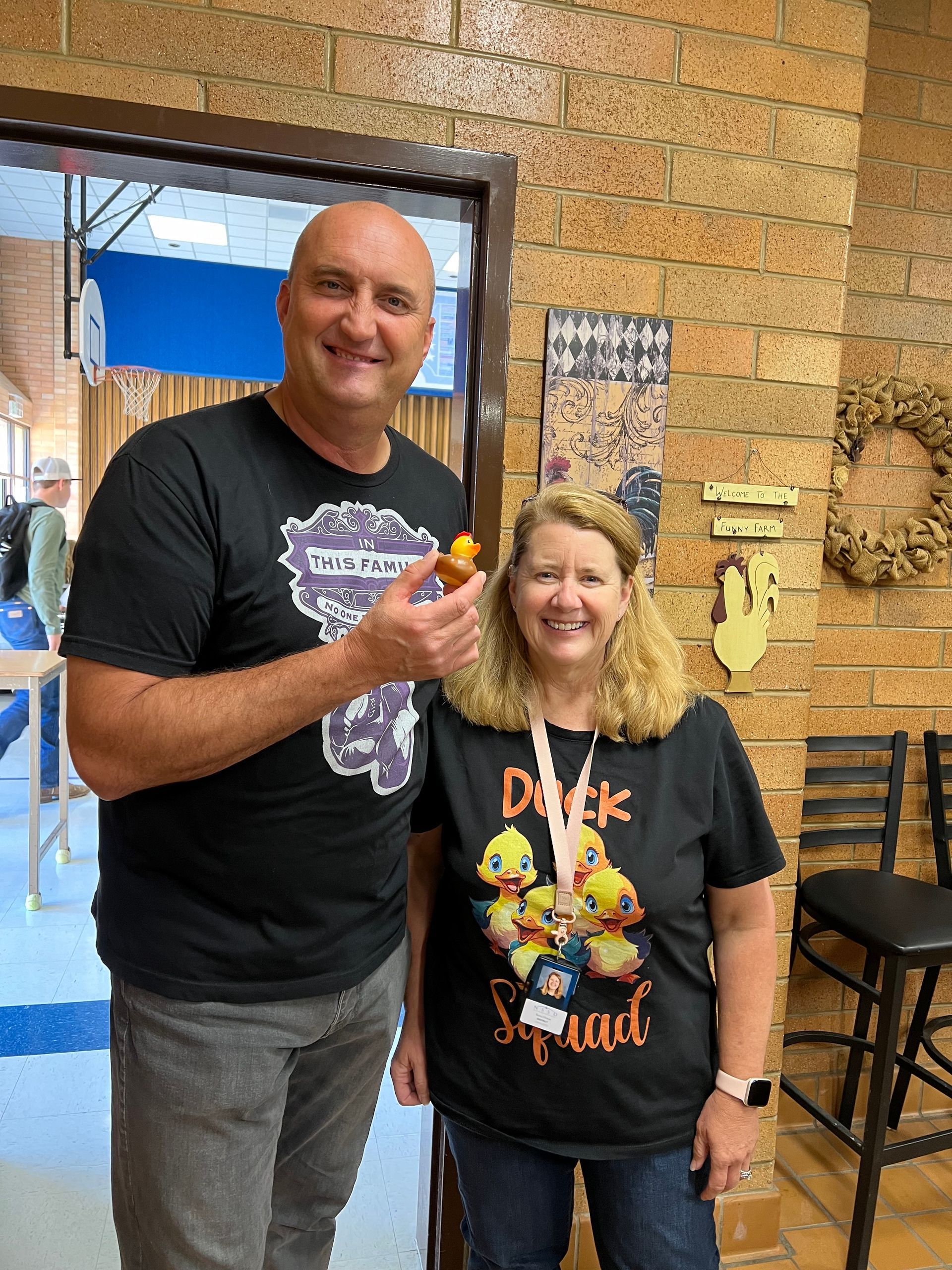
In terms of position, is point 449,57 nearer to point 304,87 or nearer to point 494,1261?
point 304,87

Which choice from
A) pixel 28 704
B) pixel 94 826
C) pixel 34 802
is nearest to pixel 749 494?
pixel 34 802

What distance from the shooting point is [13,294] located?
8633 mm

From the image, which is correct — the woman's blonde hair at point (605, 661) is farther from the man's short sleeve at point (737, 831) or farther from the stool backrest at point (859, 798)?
the stool backrest at point (859, 798)

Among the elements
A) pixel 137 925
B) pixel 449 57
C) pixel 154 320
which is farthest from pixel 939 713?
pixel 154 320

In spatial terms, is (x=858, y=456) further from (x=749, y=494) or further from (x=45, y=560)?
(x=45, y=560)

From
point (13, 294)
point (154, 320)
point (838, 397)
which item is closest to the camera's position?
point (838, 397)

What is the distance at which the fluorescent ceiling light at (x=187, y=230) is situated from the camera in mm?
6504

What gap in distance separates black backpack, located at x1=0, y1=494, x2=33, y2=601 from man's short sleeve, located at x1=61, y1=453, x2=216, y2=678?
4.53 m

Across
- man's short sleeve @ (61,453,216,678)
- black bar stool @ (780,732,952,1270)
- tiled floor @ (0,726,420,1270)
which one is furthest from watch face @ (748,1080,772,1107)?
tiled floor @ (0,726,420,1270)

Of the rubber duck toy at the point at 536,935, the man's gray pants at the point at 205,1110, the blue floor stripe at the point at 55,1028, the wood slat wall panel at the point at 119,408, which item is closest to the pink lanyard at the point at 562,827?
the rubber duck toy at the point at 536,935

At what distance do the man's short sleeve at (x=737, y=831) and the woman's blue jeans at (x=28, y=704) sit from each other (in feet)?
13.7

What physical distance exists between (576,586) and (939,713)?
6.09 ft

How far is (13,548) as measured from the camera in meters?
5.09

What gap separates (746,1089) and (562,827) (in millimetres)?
489
